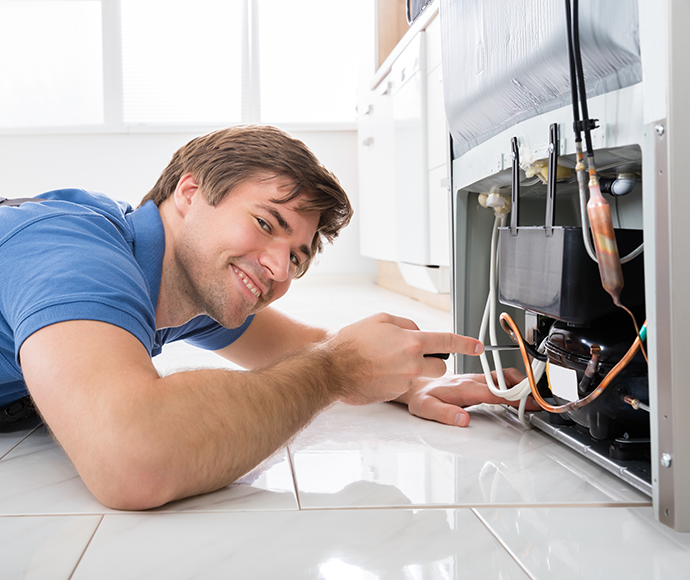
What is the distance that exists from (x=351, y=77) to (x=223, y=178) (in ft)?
12.7

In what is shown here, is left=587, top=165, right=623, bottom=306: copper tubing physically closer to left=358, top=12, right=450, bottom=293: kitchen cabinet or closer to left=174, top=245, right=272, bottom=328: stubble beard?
left=174, top=245, right=272, bottom=328: stubble beard

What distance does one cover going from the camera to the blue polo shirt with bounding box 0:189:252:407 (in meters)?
0.62

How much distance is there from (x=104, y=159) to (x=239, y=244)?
3.99 metres

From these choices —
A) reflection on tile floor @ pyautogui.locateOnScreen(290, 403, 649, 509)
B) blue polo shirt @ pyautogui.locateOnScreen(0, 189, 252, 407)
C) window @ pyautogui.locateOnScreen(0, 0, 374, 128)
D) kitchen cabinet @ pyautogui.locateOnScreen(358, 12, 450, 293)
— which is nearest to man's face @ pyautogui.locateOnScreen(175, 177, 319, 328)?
Answer: blue polo shirt @ pyautogui.locateOnScreen(0, 189, 252, 407)

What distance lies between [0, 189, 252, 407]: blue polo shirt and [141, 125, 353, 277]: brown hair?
174 mm

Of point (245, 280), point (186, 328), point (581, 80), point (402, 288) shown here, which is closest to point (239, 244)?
point (245, 280)

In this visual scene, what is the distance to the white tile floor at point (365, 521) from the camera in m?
0.52

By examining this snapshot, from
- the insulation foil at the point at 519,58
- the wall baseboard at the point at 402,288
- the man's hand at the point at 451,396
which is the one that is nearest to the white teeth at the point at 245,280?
the man's hand at the point at 451,396

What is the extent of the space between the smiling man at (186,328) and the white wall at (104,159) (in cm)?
342

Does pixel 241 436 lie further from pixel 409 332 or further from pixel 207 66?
pixel 207 66

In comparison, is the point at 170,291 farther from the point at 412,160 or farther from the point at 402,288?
the point at 402,288

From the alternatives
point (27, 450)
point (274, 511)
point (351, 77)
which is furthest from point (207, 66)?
point (274, 511)

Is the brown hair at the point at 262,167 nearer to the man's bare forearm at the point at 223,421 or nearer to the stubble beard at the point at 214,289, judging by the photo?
the stubble beard at the point at 214,289

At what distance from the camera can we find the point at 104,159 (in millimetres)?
4480
